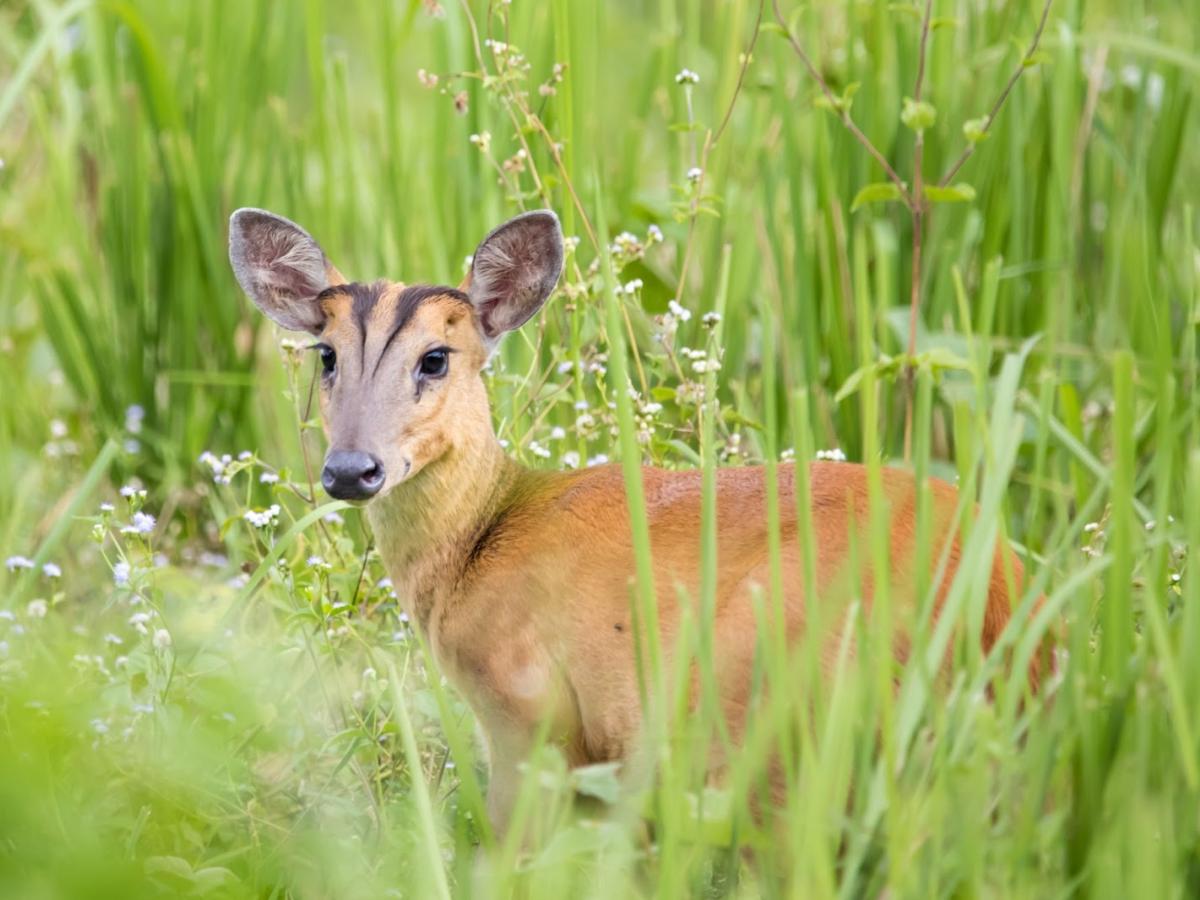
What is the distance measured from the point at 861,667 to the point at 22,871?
115 centimetres

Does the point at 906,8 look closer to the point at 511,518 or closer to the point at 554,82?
the point at 554,82

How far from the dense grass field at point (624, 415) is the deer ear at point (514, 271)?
0.14 meters

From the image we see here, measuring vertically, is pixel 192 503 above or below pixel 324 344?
below

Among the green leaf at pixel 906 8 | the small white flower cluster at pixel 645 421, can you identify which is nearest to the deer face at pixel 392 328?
the small white flower cluster at pixel 645 421

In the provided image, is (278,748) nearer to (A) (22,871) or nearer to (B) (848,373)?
(A) (22,871)

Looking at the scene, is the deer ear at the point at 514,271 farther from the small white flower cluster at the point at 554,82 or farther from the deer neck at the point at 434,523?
the small white flower cluster at the point at 554,82

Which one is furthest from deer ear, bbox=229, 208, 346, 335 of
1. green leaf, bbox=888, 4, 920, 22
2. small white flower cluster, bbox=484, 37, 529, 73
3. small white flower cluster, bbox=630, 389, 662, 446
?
green leaf, bbox=888, 4, 920, 22

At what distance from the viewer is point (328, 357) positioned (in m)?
3.51

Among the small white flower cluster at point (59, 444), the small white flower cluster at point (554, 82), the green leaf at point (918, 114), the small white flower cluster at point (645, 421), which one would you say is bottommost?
the small white flower cluster at point (59, 444)

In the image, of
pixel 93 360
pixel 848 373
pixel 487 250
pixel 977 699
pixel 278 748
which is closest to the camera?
pixel 977 699

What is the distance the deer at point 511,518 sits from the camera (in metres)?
3.02

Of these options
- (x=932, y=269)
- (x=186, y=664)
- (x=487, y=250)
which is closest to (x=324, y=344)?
(x=487, y=250)

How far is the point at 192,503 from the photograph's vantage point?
5062mm

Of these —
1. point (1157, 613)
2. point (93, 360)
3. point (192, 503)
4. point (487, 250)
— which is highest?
point (487, 250)
